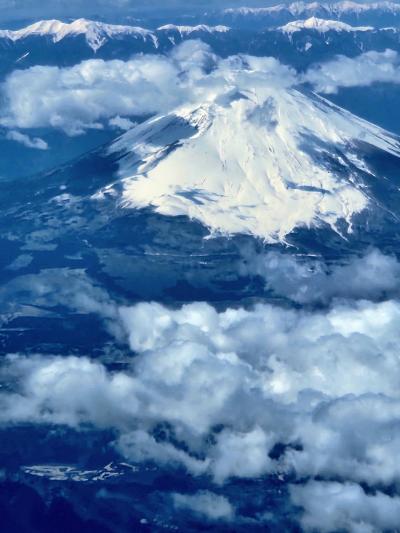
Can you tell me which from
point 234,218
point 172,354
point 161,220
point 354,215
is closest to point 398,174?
point 354,215

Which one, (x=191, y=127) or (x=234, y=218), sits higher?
(x=191, y=127)

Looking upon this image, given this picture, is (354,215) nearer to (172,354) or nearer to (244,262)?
(244,262)

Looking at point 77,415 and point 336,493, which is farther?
point 77,415

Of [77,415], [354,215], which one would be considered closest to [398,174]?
[354,215]

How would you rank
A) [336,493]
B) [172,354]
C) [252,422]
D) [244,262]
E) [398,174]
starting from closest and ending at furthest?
1. [336,493]
2. [252,422]
3. [172,354]
4. [244,262]
5. [398,174]

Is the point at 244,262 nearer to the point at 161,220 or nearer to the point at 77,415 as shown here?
the point at 161,220

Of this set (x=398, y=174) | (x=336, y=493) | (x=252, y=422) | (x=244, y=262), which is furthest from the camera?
(x=398, y=174)
